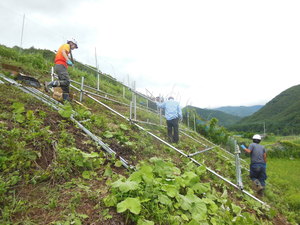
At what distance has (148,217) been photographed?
1691 millimetres

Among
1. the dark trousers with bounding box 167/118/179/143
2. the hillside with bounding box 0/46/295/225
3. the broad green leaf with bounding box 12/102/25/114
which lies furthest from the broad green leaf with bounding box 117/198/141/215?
the dark trousers with bounding box 167/118/179/143

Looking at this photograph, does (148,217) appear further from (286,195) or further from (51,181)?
(286,195)

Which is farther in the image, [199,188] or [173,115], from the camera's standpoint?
[173,115]

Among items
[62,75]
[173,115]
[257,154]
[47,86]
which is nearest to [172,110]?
[173,115]

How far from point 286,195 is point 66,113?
297 inches

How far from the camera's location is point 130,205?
1572mm

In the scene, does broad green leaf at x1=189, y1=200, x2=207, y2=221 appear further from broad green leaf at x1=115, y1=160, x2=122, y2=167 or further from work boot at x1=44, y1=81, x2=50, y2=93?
work boot at x1=44, y1=81, x2=50, y2=93

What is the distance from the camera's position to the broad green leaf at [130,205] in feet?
5.02

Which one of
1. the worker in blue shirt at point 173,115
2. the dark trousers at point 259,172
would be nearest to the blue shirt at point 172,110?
the worker in blue shirt at point 173,115

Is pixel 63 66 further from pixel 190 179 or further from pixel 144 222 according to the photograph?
pixel 144 222

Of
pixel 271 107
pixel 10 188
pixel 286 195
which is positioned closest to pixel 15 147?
pixel 10 188

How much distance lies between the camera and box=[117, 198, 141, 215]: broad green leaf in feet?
5.02

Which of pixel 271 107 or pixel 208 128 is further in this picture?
pixel 271 107

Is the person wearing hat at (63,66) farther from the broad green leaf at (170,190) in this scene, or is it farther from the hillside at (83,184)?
the broad green leaf at (170,190)
